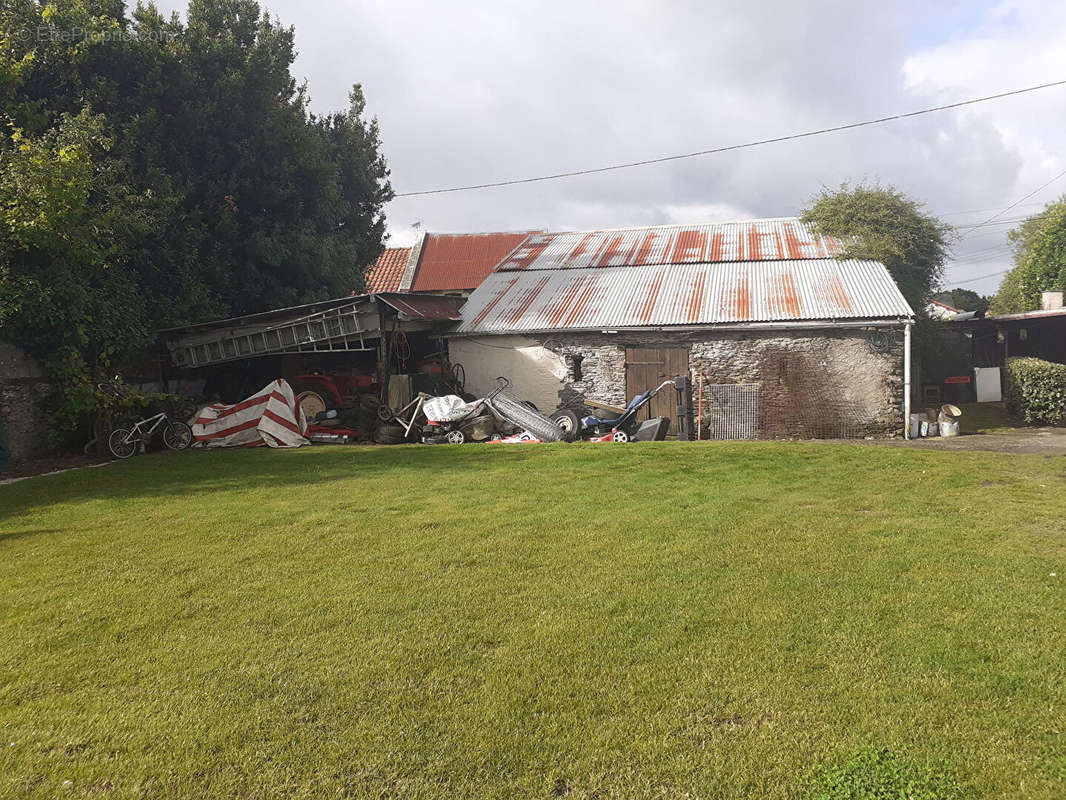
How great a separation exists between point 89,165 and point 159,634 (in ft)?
41.2

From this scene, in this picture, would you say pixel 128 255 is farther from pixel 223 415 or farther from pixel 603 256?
pixel 603 256

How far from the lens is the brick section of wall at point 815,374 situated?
16.7 meters

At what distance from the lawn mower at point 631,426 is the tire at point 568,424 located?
0.31 m

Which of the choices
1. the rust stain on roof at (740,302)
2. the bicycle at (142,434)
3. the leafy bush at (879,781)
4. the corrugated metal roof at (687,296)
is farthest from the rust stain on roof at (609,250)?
the leafy bush at (879,781)

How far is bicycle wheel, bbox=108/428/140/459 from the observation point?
1495cm

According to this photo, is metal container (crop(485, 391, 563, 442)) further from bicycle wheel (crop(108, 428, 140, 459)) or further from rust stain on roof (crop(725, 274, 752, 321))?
bicycle wheel (crop(108, 428, 140, 459))

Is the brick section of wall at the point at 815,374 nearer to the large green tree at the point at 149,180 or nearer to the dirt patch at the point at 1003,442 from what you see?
the dirt patch at the point at 1003,442

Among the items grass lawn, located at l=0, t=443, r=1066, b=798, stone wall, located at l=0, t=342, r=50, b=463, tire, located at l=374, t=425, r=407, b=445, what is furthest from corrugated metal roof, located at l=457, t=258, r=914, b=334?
stone wall, located at l=0, t=342, r=50, b=463

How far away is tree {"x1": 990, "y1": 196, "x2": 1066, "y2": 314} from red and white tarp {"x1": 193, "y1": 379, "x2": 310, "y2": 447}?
36.1 m

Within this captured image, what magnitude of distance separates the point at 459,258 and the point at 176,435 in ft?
A: 64.1

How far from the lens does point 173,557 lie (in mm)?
7426

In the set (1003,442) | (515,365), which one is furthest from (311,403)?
(1003,442)

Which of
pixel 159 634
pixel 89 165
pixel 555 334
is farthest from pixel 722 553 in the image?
pixel 89 165

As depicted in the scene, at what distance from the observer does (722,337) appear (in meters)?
17.5
